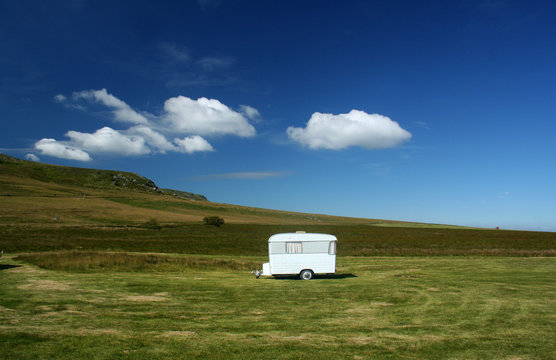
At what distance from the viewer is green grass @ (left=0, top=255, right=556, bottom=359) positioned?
10750 mm

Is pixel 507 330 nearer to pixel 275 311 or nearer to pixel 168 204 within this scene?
pixel 275 311

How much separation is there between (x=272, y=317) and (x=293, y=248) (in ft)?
36.6

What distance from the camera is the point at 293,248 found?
25.8 metres

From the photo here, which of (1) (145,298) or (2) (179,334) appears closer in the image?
(2) (179,334)

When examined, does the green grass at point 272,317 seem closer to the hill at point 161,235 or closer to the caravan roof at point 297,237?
the caravan roof at point 297,237

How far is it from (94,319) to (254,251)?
3604cm

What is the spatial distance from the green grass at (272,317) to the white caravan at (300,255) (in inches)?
62.0

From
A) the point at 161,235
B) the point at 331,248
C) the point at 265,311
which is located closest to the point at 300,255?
the point at 331,248

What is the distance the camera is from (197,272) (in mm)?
28938

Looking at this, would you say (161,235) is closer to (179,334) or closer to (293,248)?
(293,248)

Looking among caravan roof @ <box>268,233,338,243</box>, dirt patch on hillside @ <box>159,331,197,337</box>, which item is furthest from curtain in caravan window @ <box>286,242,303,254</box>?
dirt patch on hillside @ <box>159,331,197,337</box>

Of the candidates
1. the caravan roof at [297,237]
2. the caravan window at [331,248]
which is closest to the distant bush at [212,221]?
the caravan roof at [297,237]

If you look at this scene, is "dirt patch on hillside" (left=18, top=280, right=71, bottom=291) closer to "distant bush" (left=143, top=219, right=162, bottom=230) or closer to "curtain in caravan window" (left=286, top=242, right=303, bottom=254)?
"curtain in caravan window" (left=286, top=242, right=303, bottom=254)

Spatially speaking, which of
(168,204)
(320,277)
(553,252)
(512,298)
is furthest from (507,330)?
(168,204)
